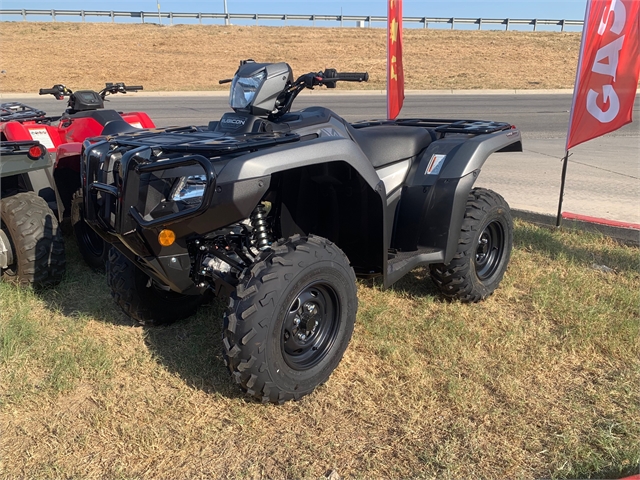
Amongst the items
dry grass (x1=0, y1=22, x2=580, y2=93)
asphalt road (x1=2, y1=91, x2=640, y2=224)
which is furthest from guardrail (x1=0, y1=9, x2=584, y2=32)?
asphalt road (x1=2, y1=91, x2=640, y2=224)

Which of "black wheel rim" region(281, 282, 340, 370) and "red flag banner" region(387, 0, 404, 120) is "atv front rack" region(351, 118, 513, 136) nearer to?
"black wheel rim" region(281, 282, 340, 370)

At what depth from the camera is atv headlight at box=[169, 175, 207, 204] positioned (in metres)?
2.72

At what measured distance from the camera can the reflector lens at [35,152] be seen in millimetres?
4430

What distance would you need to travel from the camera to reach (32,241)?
4.28 m

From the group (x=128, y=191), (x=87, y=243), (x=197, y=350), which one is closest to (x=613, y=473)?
(x=197, y=350)

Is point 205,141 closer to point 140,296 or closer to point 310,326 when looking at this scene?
point 310,326

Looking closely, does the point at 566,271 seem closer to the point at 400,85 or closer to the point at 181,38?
the point at 400,85

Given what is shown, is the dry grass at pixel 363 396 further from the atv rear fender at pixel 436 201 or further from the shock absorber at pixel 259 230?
the shock absorber at pixel 259 230

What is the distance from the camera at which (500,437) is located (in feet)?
9.14

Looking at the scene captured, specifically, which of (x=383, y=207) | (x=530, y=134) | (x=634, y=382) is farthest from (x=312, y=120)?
(x=530, y=134)

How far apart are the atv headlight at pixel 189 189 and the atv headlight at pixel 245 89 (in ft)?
2.42

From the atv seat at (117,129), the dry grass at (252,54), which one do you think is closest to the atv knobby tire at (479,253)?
the atv seat at (117,129)

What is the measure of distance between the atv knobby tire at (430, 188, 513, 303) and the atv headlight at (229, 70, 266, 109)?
5.64 feet

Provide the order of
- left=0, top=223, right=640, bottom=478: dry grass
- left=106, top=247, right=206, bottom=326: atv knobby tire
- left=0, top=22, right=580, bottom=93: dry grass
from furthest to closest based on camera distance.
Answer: left=0, top=22, right=580, bottom=93: dry grass
left=106, top=247, right=206, bottom=326: atv knobby tire
left=0, top=223, right=640, bottom=478: dry grass
